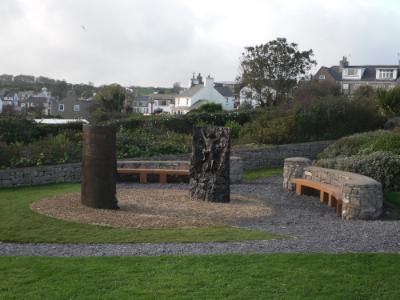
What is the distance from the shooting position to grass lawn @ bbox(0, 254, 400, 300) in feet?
19.2

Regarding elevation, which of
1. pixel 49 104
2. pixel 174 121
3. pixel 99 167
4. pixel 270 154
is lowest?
pixel 99 167

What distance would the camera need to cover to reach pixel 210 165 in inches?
475

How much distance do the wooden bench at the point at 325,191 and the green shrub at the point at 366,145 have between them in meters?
3.16

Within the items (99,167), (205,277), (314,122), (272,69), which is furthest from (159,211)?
(272,69)

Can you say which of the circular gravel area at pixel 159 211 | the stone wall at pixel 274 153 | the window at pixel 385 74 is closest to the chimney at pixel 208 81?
the window at pixel 385 74

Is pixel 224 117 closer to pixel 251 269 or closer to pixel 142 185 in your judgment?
pixel 142 185

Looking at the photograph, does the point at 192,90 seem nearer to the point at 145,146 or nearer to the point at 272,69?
the point at 272,69

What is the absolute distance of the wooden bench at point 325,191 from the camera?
11.3m

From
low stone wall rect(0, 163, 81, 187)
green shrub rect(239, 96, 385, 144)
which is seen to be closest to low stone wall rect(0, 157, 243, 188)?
low stone wall rect(0, 163, 81, 187)

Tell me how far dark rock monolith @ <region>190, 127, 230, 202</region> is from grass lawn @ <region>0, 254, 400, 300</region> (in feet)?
15.7

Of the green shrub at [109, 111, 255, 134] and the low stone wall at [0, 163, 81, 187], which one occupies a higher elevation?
the green shrub at [109, 111, 255, 134]

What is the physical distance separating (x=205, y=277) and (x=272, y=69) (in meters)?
38.1

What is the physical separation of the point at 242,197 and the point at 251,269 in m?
6.25

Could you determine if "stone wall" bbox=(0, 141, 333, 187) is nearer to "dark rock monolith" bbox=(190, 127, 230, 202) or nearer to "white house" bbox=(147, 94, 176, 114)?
"dark rock monolith" bbox=(190, 127, 230, 202)
